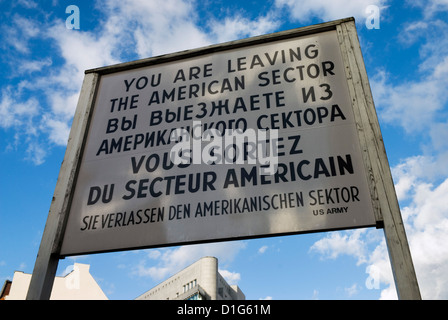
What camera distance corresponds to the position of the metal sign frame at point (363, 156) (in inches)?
92.8

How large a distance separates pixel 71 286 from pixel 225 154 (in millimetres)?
28906

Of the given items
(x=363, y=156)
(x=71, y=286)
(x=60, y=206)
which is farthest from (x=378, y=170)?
(x=71, y=286)

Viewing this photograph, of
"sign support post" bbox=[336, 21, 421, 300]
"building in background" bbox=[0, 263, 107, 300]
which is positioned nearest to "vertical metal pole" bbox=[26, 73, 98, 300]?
"sign support post" bbox=[336, 21, 421, 300]

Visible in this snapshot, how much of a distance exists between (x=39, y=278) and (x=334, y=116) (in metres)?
2.60

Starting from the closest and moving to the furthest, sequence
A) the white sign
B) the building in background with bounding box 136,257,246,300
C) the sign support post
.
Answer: the sign support post, the white sign, the building in background with bounding box 136,257,246,300

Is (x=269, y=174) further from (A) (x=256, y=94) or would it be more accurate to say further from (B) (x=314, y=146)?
(A) (x=256, y=94)

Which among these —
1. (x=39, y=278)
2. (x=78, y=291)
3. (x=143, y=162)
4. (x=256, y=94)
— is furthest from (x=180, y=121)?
(x=78, y=291)

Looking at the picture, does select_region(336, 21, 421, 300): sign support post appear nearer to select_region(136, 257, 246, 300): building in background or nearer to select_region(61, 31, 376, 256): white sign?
select_region(61, 31, 376, 256): white sign

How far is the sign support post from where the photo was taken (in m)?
2.24

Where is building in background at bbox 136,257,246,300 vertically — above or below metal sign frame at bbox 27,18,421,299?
above

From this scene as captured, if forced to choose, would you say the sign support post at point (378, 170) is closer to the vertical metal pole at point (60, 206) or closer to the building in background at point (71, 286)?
the vertical metal pole at point (60, 206)

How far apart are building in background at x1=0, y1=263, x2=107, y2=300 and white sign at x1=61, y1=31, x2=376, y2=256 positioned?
25.8m
